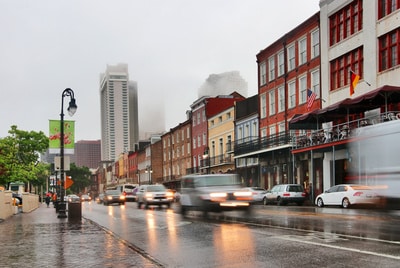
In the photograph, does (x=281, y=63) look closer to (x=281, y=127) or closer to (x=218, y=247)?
(x=281, y=127)

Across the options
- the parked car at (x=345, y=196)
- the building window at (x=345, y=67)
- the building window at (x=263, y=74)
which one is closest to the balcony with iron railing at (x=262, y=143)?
the building window at (x=345, y=67)

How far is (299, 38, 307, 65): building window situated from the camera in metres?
45.0

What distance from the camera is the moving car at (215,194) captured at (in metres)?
20.6

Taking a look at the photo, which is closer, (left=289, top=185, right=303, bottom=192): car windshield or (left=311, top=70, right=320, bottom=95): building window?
(left=289, top=185, right=303, bottom=192): car windshield

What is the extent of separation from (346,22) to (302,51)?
22.3 feet

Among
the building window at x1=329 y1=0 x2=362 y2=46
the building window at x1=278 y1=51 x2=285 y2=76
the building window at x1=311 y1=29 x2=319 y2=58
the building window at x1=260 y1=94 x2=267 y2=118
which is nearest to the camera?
the building window at x1=329 y1=0 x2=362 y2=46

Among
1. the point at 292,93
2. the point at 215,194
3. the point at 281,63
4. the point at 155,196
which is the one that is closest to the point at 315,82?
the point at 292,93

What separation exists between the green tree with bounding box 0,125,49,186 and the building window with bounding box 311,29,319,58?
39623 mm

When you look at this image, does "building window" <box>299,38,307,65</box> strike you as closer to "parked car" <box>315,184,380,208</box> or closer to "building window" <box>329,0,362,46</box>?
"building window" <box>329,0,362,46</box>

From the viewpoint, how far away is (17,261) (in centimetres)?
1007

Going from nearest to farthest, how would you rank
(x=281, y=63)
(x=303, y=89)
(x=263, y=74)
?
(x=303, y=89), (x=281, y=63), (x=263, y=74)

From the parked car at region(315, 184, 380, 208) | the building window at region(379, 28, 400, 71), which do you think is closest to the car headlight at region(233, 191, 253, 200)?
the parked car at region(315, 184, 380, 208)

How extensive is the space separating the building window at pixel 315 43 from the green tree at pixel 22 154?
3962 centimetres

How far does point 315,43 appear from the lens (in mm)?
43375
